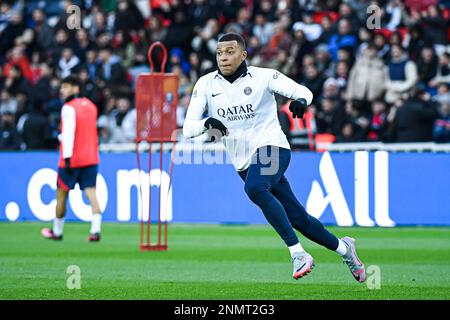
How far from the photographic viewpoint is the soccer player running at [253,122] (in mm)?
11008

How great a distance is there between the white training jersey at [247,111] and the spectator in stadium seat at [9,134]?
13587mm

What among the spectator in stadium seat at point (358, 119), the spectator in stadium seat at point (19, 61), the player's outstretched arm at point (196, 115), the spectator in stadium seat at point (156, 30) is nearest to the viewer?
the player's outstretched arm at point (196, 115)

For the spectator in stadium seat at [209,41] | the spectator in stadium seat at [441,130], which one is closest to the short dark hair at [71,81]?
the spectator in stadium seat at [441,130]

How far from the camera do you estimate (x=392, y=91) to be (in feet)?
73.6

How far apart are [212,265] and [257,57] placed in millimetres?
10628

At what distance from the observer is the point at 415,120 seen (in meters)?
20.5

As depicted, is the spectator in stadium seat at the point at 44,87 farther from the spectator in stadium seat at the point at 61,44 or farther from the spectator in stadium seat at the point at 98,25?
the spectator in stadium seat at the point at 98,25

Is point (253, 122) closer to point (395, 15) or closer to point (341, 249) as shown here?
point (341, 249)

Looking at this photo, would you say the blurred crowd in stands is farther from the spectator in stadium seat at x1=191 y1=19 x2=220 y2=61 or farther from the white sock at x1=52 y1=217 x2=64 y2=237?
the white sock at x1=52 y1=217 x2=64 y2=237

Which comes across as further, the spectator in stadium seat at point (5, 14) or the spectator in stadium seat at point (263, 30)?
the spectator in stadium seat at point (5, 14)

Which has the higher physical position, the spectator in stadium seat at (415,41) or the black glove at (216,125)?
the spectator in stadium seat at (415,41)

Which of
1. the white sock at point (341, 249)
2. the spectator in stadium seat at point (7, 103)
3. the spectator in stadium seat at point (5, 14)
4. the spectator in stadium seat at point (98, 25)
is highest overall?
the spectator in stadium seat at point (5, 14)

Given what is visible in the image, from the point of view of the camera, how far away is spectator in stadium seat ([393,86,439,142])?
2047 cm
